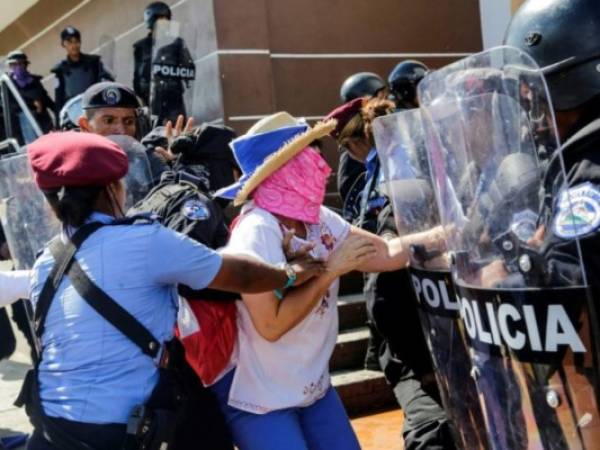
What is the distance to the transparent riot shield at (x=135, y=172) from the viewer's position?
3.33m

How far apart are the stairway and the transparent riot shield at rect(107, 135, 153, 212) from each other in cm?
248

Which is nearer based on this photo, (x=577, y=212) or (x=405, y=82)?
(x=577, y=212)

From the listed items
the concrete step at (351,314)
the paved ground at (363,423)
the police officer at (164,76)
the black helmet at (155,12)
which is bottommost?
the paved ground at (363,423)

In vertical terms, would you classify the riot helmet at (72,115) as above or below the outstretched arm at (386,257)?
above

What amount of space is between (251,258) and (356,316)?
155 inches

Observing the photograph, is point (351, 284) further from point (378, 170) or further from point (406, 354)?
point (406, 354)

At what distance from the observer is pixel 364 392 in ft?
18.0

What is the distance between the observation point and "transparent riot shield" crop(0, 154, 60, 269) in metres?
3.43

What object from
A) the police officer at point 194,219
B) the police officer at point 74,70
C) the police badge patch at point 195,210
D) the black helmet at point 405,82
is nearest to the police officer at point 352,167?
the black helmet at point 405,82

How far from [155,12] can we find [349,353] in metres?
4.00

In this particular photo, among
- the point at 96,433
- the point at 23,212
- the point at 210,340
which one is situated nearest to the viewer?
the point at 96,433

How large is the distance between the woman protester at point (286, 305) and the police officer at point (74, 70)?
677cm

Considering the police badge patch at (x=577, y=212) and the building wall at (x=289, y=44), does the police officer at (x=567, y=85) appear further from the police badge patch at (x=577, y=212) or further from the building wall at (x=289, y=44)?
the building wall at (x=289, y=44)

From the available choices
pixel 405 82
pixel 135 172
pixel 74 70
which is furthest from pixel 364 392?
pixel 74 70
